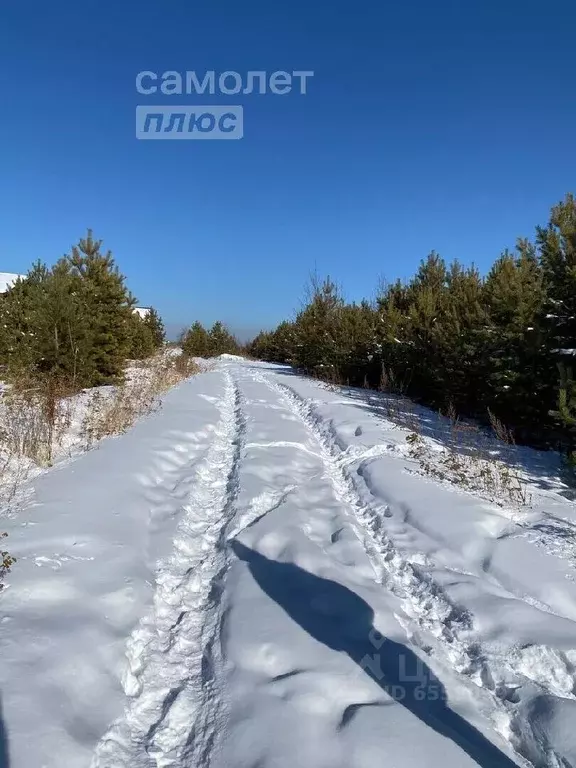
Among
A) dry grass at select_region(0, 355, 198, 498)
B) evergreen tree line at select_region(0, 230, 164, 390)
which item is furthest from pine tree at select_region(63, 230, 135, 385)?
dry grass at select_region(0, 355, 198, 498)

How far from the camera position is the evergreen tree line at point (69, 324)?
12703 millimetres

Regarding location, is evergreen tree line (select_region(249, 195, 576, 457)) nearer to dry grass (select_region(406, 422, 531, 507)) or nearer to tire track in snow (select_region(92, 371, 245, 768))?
dry grass (select_region(406, 422, 531, 507))

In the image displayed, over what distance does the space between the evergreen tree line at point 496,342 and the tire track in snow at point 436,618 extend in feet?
9.48

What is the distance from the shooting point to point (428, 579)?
3758mm

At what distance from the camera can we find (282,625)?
10.1 feet

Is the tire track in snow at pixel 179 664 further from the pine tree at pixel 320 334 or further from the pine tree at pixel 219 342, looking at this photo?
the pine tree at pixel 219 342

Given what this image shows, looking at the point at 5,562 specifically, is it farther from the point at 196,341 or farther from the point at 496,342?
the point at 196,341

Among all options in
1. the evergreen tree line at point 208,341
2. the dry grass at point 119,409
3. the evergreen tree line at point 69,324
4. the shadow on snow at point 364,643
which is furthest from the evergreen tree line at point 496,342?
the evergreen tree line at point 208,341

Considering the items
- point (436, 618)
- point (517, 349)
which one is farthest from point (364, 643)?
point (517, 349)

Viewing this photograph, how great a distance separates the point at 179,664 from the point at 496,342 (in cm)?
813

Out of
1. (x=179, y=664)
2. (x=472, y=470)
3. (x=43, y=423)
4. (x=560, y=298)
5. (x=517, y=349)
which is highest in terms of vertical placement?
(x=560, y=298)

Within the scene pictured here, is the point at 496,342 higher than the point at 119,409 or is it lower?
higher

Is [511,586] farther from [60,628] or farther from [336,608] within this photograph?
[60,628]

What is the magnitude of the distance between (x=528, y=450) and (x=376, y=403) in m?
4.99
